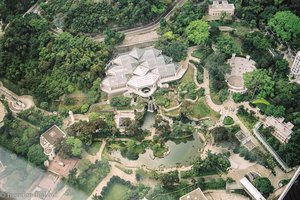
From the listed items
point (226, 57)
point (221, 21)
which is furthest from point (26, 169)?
point (221, 21)

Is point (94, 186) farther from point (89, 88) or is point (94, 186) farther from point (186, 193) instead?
point (89, 88)

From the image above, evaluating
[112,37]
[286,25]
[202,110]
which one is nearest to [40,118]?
[112,37]

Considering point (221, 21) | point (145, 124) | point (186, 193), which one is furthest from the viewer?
point (221, 21)

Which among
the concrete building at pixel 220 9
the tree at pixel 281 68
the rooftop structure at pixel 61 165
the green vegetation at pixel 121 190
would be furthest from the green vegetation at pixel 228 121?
the concrete building at pixel 220 9

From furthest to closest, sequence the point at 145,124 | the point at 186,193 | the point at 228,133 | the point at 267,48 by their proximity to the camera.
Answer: the point at 267,48 → the point at 145,124 → the point at 228,133 → the point at 186,193

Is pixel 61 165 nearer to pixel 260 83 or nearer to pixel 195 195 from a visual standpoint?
pixel 195 195

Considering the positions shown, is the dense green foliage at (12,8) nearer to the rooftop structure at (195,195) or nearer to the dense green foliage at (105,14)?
the dense green foliage at (105,14)

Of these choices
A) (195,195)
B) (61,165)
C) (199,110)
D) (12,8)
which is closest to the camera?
(195,195)
